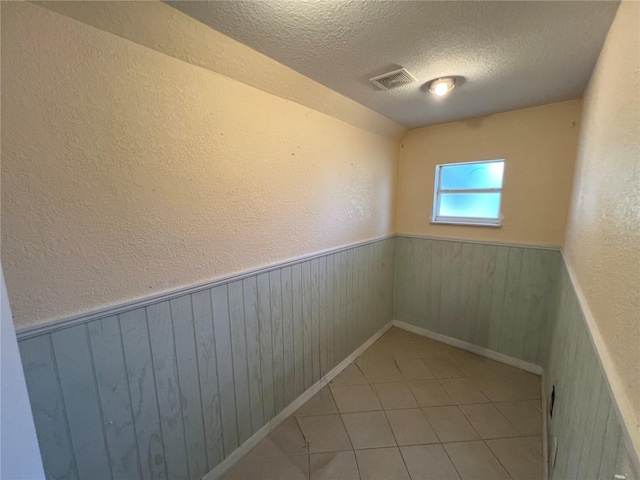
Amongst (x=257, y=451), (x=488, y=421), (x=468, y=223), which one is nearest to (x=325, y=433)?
(x=257, y=451)

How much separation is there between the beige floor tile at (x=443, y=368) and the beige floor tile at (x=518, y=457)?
62 cm

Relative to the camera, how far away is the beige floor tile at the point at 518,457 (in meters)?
1.46

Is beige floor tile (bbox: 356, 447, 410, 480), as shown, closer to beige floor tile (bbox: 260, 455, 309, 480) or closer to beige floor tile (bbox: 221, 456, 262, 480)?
beige floor tile (bbox: 260, 455, 309, 480)

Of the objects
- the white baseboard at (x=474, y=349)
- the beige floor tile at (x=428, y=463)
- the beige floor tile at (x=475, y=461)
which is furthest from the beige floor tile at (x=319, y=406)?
the white baseboard at (x=474, y=349)

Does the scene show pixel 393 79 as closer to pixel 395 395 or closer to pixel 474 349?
pixel 395 395

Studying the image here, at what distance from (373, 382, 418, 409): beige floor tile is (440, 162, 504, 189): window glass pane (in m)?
1.91

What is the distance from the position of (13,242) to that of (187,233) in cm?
54

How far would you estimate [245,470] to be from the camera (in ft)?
4.91

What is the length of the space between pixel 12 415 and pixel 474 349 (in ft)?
10.1

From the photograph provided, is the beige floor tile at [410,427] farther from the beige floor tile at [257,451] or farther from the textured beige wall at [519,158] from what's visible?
the textured beige wall at [519,158]

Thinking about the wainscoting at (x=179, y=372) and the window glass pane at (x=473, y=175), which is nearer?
the wainscoting at (x=179, y=372)

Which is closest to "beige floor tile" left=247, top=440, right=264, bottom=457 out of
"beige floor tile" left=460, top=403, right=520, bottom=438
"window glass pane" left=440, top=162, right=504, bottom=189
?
"beige floor tile" left=460, top=403, right=520, bottom=438

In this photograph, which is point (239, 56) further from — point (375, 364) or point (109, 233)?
point (375, 364)

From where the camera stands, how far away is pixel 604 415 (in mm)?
654
